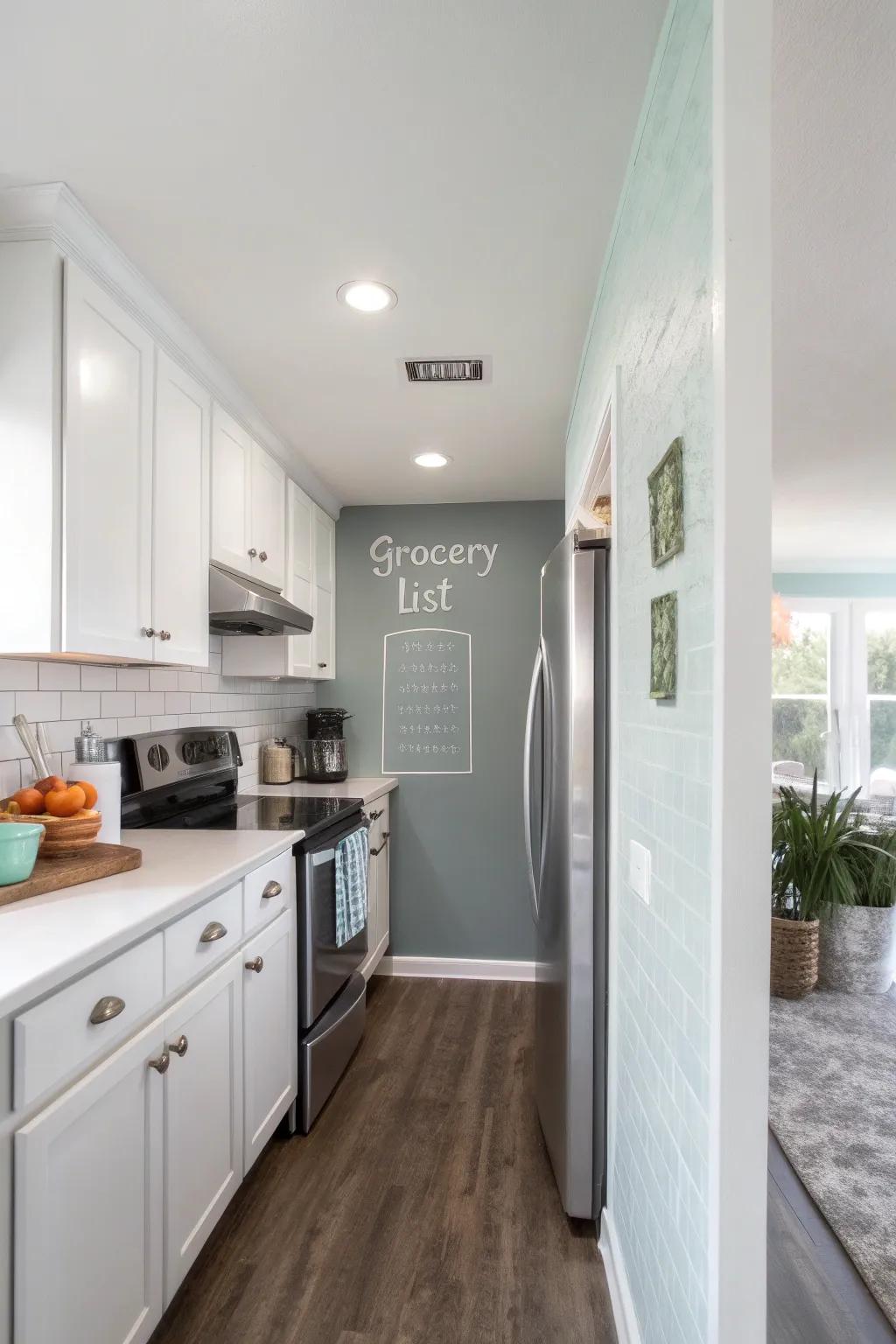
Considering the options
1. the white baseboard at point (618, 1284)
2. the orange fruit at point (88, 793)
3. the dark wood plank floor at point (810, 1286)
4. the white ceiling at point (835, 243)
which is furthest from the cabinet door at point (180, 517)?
the dark wood plank floor at point (810, 1286)

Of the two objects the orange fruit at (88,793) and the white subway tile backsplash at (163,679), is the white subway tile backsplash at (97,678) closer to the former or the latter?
the white subway tile backsplash at (163,679)

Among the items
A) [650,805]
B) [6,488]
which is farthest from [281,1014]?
[6,488]

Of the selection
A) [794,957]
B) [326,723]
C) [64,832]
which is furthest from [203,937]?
[794,957]

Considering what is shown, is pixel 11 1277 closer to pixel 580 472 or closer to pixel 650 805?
pixel 650 805

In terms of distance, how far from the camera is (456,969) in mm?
3887

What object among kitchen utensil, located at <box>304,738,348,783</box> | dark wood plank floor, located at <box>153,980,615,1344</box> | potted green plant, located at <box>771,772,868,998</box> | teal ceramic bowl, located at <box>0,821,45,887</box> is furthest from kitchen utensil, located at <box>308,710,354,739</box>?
teal ceramic bowl, located at <box>0,821,45,887</box>

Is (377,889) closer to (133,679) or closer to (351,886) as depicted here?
(351,886)

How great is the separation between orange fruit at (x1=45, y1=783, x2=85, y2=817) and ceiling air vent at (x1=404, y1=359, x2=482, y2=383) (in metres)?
1.59

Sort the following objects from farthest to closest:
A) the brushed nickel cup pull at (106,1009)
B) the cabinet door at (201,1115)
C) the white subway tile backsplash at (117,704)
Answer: the white subway tile backsplash at (117,704) → the cabinet door at (201,1115) → the brushed nickel cup pull at (106,1009)

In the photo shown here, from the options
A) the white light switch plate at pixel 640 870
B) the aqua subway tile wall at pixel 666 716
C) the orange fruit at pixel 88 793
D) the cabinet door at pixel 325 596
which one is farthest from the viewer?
the cabinet door at pixel 325 596

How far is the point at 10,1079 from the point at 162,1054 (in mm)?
460

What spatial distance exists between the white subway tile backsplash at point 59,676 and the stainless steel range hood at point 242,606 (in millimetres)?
471

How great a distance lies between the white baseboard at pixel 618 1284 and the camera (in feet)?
5.13

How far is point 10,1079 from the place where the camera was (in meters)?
1.11
